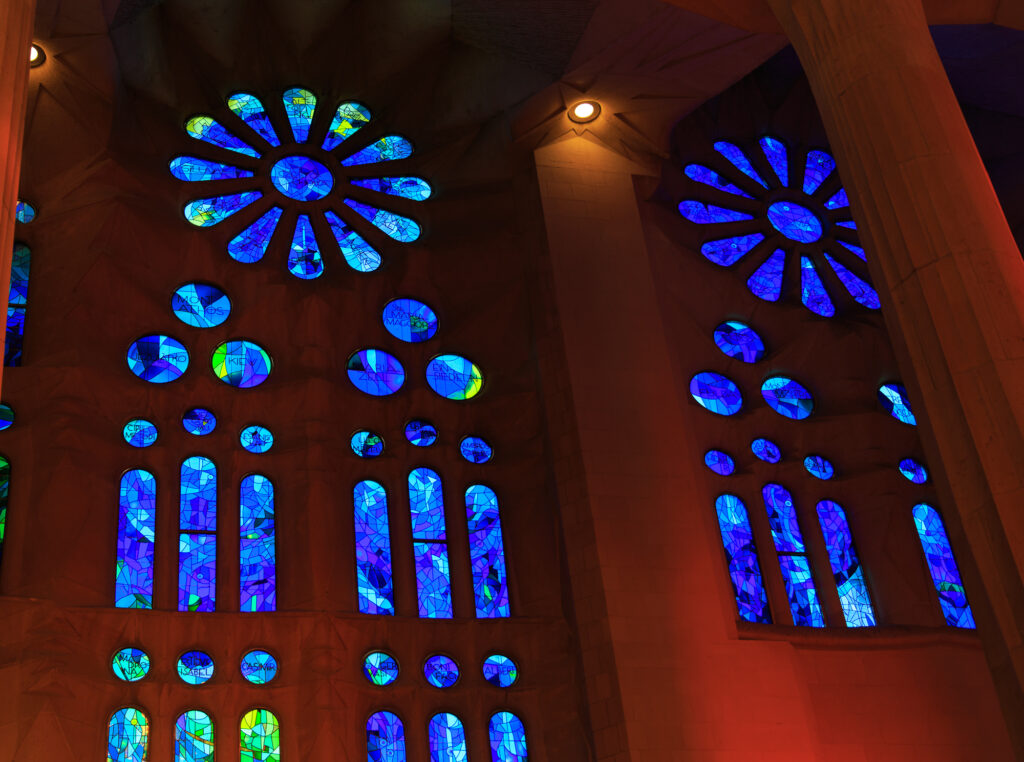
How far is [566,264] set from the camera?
1576cm

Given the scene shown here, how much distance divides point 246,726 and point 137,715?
38.7 inches

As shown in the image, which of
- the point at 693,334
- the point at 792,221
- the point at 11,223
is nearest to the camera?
the point at 11,223

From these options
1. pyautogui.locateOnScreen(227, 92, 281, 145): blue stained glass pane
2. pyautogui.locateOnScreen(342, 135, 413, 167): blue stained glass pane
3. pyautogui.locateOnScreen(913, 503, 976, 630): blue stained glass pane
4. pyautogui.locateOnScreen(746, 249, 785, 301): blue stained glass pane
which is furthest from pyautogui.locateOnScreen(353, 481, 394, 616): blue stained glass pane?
pyautogui.locateOnScreen(913, 503, 976, 630): blue stained glass pane

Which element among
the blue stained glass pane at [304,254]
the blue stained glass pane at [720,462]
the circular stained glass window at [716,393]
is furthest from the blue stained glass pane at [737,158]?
the blue stained glass pane at [304,254]

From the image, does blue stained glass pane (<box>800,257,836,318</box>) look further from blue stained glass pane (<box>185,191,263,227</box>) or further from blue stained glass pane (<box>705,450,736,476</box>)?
blue stained glass pane (<box>185,191,263,227</box>)

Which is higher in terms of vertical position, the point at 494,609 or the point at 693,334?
the point at 693,334

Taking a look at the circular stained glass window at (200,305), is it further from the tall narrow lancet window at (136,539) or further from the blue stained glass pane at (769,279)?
the blue stained glass pane at (769,279)

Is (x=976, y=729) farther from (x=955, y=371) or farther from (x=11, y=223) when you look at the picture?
(x=11, y=223)

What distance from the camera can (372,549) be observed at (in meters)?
14.4

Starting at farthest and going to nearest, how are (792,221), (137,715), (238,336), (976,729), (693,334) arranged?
(792,221) < (693,334) < (238,336) < (976,729) < (137,715)

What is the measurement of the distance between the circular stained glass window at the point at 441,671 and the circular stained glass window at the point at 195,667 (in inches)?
82.5

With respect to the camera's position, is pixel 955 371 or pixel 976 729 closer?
pixel 955 371

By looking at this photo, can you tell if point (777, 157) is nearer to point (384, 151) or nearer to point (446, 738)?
point (384, 151)

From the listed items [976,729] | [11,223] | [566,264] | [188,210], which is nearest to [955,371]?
[11,223]
